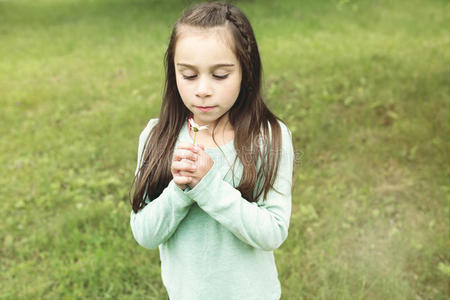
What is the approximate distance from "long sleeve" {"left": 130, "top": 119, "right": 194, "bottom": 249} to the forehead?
0.43 m

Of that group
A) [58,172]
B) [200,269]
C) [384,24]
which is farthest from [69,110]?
[384,24]

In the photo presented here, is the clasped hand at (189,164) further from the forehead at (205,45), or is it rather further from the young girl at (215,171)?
the forehead at (205,45)

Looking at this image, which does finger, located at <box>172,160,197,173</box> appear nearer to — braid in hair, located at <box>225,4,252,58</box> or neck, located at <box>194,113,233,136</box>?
neck, located at <box>194,113,233,136</box>

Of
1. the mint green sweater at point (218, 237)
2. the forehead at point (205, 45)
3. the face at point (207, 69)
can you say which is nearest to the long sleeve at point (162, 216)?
the mint green sweater at point (218, 237)

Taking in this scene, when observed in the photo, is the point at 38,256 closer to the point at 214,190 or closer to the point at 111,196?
the point at 111,196

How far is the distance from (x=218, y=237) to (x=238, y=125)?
440 millimetres

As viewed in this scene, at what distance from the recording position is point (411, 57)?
17.7ft

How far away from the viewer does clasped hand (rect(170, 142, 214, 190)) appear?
126 centimetres

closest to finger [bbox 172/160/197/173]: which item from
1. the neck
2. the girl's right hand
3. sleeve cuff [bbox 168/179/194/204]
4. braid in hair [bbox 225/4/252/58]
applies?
the girl's right hand

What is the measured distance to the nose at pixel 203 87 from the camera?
1.37m

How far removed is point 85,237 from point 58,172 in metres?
1.14

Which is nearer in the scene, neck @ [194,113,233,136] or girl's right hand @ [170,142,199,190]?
girl's right hand @ [170,142,199,190]

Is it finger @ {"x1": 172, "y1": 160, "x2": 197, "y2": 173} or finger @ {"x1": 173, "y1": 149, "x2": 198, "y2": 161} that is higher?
finger @ {"x1": 173, "y1": 149, "x2": 198, "y2": 161}

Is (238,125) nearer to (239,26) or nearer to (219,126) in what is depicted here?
(219,126)
